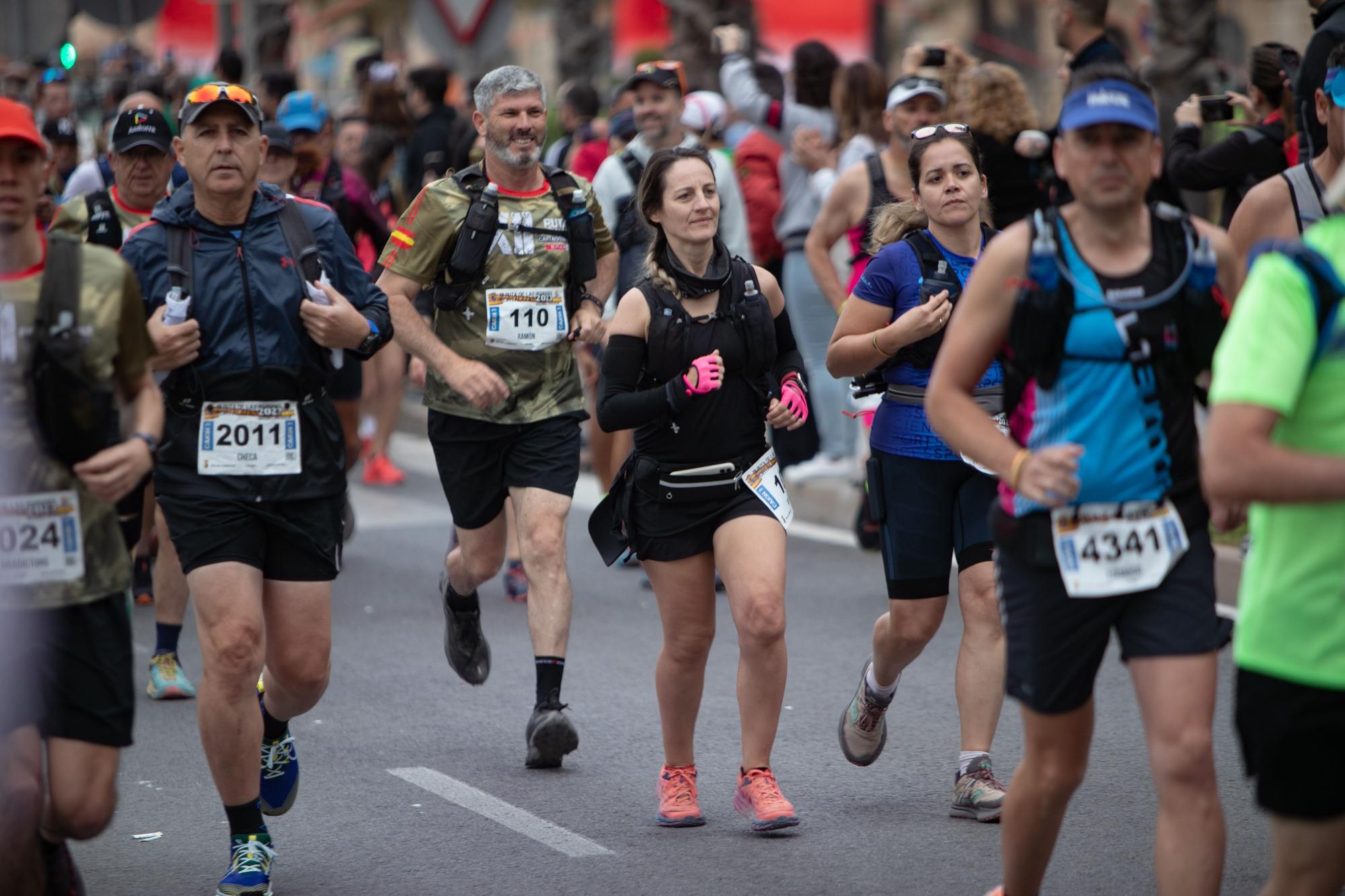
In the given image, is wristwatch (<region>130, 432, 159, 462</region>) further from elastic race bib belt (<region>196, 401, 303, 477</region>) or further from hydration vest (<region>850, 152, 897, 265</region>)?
hydration vest (<region>850, 152, 897, 265</region>)

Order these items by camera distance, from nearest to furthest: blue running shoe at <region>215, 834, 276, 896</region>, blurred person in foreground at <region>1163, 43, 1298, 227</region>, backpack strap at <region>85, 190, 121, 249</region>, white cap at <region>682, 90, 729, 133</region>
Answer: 1. blue running shoe at <region>215, 834, 276, 896</region>
2. backpack strap at <region>85, 190, 121, 249</region>
3. blurred person in foreground at <region>1163, 43, 1298, 227</region>
4. white cap at <region>682, 90, 729, 133</region>

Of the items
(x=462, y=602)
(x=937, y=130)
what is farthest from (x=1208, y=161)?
(x=462, y=602)

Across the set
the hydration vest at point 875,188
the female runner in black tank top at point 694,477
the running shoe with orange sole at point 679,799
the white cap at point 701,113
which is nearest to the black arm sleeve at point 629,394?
the female runner in black tank top at point 694,477

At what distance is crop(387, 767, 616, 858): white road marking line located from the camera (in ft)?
17.8

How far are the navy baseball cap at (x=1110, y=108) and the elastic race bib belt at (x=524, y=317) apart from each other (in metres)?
3.05

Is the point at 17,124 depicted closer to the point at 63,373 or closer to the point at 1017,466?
the point at 63,373

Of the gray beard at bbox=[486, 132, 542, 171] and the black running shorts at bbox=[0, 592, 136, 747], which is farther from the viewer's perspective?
the gray beard at bbox=[486, 132, 542, 171]

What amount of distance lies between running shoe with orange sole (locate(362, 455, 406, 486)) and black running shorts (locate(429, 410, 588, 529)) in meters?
5.81

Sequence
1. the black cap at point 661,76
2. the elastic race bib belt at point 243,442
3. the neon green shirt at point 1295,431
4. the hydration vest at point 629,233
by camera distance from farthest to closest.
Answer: the black cap at point 661,76 → the hydration vest at point 629,233 → the elastic race bib belt at point 243,442 → the neon green shirt at point 1295,431

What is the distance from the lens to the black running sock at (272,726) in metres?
5.42

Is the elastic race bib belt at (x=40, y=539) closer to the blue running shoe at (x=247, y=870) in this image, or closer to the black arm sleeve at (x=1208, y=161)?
the blue running shoe at (x=247, y=870)

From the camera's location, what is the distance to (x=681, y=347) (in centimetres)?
556

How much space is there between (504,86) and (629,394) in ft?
5.41

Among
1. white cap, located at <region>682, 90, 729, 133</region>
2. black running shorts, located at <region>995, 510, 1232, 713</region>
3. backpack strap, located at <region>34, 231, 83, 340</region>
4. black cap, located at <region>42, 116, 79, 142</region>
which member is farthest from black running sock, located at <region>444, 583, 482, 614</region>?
black cap, located at <region>42, 116, 79, 142</region>
